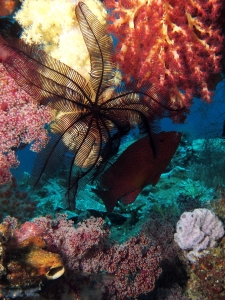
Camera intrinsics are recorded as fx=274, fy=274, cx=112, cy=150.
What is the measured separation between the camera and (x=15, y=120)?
3109mm

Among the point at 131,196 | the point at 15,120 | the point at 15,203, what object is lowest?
the point at 15,203

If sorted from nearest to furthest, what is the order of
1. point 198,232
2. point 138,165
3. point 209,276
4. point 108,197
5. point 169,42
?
point 169,42 < point 138,165 < point 108,197 < point 209,276 < point 198,232

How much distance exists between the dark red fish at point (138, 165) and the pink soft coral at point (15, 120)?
3.28 ft

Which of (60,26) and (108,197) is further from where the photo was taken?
(108,197)

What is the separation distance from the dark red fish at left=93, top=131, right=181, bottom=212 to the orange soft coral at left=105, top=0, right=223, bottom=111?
530 millimetres

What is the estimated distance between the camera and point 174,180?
21.9 feet

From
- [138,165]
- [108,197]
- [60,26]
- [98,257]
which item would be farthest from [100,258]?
[60,26]

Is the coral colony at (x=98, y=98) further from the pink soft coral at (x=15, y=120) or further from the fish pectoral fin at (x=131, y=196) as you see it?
the fish pectoral fin at (x=131, y=196)

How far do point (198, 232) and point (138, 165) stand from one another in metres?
1.58

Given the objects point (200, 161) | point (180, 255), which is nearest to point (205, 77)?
point (180, 255)

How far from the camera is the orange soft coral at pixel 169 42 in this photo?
296cm

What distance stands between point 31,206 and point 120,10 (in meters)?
3.15

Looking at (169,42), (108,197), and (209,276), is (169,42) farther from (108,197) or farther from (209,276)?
(209,276)

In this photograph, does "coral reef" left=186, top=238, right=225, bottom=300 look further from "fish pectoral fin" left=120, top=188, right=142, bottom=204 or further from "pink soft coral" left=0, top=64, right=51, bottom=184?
"pink soft coral" left=0, top=64, right=51, bottom=184
